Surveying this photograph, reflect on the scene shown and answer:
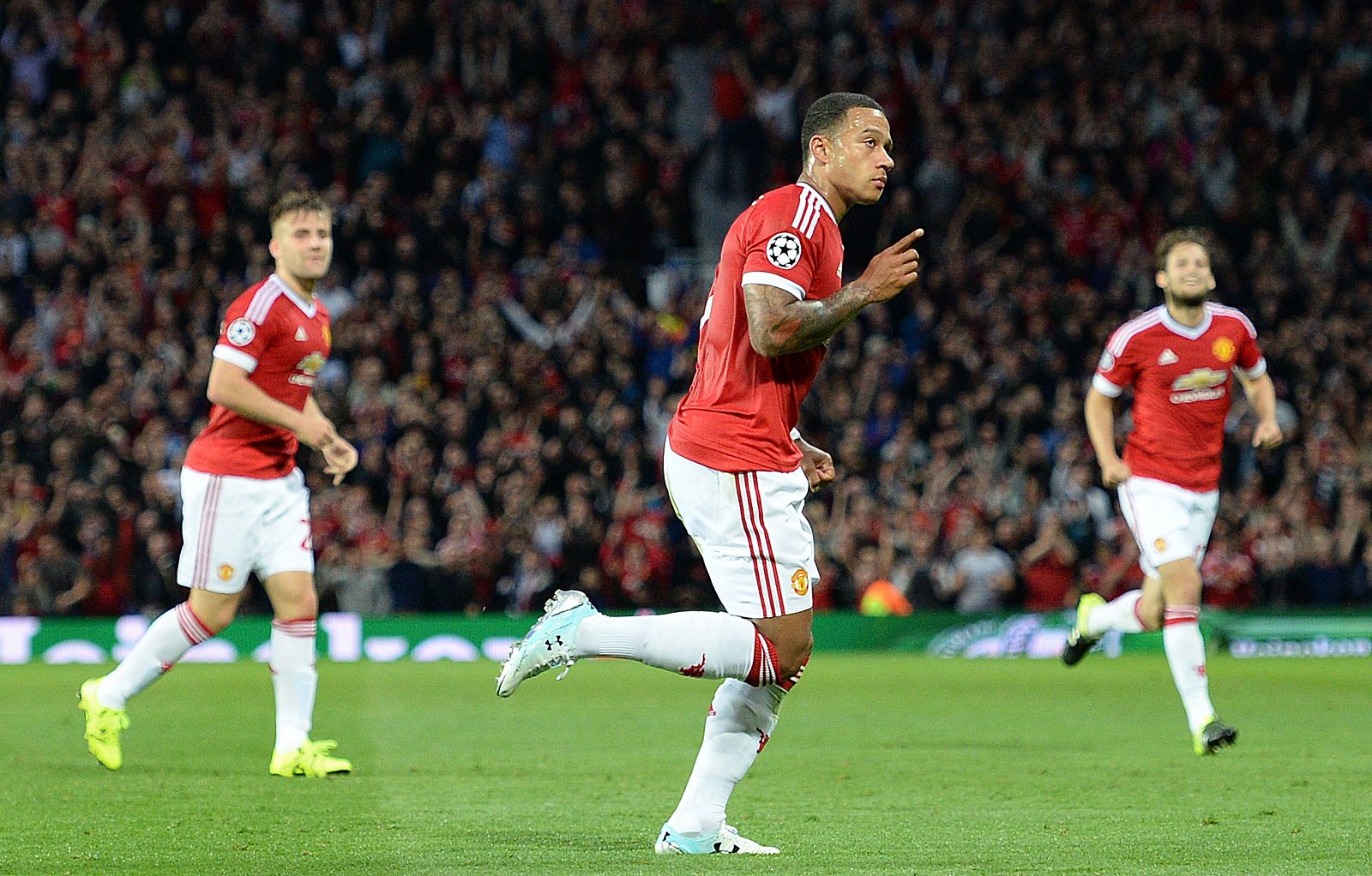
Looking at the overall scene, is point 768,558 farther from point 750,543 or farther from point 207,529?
point 207,529

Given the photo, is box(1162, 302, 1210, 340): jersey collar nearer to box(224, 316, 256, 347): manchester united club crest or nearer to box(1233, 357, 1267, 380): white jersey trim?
box(1233, 357, 1267, 380): white jersey trim

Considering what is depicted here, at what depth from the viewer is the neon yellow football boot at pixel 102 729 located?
8.60 m

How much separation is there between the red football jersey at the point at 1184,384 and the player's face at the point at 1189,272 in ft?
0.82

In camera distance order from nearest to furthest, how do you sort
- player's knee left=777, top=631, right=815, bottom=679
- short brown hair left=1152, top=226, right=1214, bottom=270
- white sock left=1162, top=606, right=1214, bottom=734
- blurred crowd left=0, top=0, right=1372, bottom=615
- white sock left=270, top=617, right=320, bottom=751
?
player's knee left=777, top=631, right=815, bottom=679, white sock left=270, top=617, right=320, bottom=751, white sock left=1162, top=606, right=1214, bottom=734, short brown hair left=1152, top=226, right=1214, bottom=270, blurred crowd left=0, top=0, right=1372, bottom=615

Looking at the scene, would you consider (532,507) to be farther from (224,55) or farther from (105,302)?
(224,55)

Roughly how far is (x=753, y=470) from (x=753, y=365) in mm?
346

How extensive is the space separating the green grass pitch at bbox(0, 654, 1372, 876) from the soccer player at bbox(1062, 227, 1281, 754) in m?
0.98

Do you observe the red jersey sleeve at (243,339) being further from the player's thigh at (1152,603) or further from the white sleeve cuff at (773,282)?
the player's thigh at (1152,603)

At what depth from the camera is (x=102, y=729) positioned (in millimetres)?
8609

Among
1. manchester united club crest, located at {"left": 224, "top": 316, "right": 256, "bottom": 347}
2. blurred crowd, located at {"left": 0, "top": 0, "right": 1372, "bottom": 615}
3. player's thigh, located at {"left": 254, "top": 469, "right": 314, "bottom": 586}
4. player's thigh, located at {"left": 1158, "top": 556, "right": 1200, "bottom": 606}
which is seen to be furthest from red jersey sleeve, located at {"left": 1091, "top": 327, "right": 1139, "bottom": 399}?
blurred crowd, located at {"left": 0, "top": 0, "right": 1372, "bottom": 615}

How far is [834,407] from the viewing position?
68.0ft

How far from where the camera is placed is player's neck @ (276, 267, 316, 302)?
28.8 ft

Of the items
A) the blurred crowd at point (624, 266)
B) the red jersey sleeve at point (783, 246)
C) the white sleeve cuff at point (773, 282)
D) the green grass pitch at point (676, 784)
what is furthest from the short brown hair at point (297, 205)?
the blurred crowd at point (624, 266)

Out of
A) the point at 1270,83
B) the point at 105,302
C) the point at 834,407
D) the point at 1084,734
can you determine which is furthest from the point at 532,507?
the point at 1270,83
